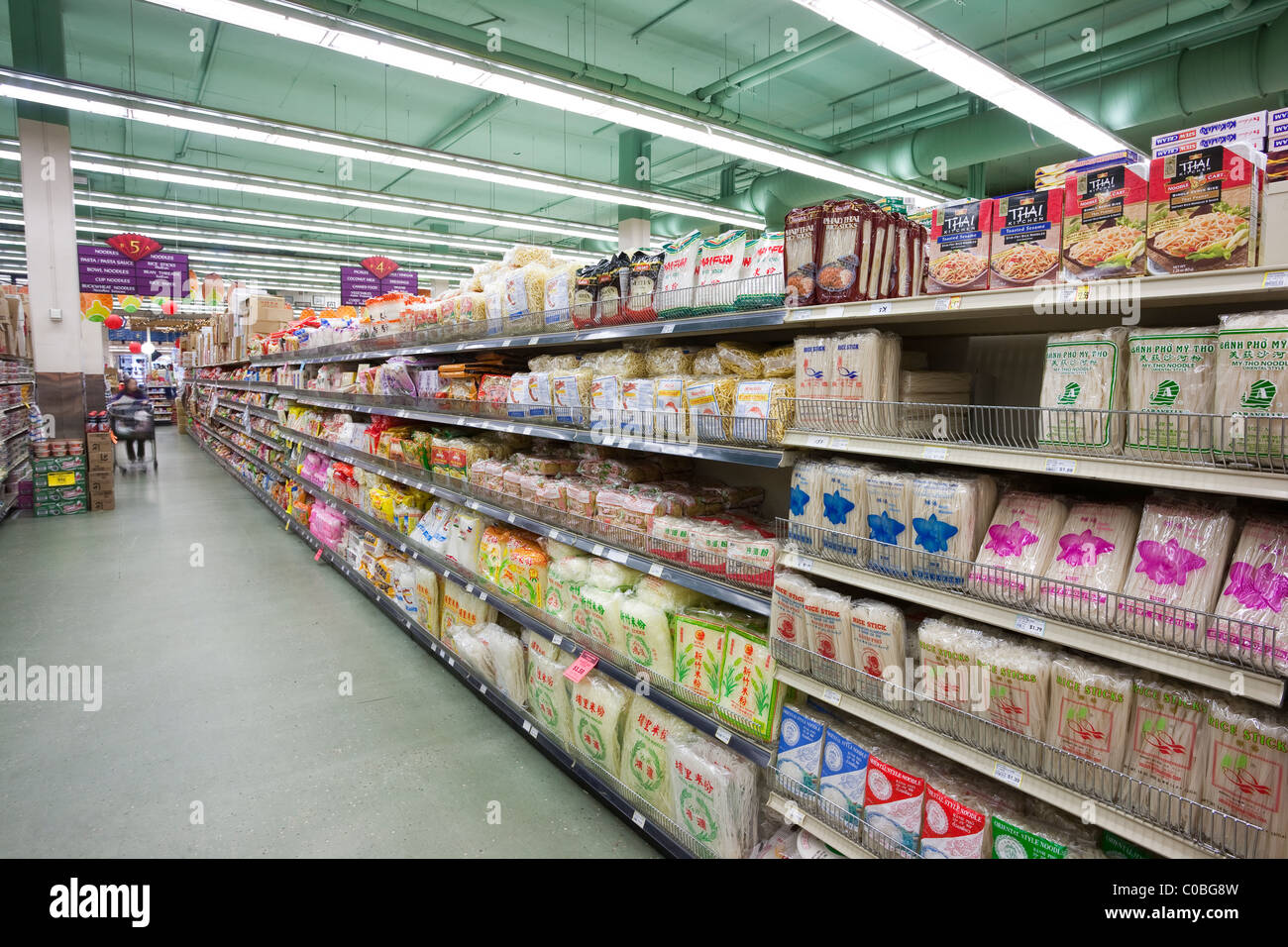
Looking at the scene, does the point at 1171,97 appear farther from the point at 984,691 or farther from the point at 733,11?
the point at 984,691

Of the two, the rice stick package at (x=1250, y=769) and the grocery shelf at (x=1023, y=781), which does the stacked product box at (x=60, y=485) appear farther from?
the rice stick package at (x=1250, y=769)

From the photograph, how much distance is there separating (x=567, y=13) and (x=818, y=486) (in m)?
6.85

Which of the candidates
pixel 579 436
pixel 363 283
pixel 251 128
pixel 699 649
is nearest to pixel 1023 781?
pixel 699 649

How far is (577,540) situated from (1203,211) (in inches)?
87.7

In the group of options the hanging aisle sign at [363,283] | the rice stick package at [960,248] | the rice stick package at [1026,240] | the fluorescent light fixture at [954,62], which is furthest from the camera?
the hanging aisle sign at [363,283]

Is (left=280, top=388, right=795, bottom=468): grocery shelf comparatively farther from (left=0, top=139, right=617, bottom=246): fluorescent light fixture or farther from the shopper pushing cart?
the shopper pushing cart

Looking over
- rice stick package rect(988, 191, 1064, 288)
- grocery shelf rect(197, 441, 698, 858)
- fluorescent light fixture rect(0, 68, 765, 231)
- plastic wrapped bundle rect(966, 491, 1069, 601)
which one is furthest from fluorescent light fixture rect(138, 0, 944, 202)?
grocery shelf rect(197, 441, 698, 858)

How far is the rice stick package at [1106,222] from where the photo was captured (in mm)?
1401

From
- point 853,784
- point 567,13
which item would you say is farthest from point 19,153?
point 853,784

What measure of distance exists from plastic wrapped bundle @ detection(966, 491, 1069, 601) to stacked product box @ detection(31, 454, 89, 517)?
9.86 m

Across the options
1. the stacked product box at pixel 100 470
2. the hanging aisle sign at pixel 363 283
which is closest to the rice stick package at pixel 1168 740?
the stacked product box at pixel 100 470

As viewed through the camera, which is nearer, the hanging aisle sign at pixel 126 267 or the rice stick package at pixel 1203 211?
the rice stick package at pixel 1203 211

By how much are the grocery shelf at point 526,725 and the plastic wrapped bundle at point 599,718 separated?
3.1 inches
